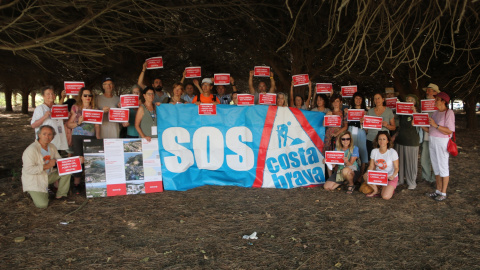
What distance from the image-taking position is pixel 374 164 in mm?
5449

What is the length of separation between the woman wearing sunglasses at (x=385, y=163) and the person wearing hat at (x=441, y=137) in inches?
24.4

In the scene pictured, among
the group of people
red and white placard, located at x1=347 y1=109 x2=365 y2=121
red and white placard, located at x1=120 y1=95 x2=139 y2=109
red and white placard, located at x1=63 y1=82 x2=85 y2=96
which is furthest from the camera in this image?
red and white placard, located at x1=347 y1=109 x2=365 y2=121

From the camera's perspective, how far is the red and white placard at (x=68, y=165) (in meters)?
4.72

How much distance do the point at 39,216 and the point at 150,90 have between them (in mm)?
2502

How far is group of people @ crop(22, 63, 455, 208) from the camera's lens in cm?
495

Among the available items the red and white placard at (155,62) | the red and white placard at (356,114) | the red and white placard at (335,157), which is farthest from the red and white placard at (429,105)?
the red and white placard at (155,62)

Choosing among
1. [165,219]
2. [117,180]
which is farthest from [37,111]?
[165,219]

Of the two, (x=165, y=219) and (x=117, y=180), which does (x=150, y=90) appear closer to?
(x=117, y=180)

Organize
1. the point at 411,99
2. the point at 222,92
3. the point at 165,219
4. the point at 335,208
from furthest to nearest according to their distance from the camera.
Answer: the point at 222,92 < the point at 411,99 < the point at 335,208 < the point at 165,219

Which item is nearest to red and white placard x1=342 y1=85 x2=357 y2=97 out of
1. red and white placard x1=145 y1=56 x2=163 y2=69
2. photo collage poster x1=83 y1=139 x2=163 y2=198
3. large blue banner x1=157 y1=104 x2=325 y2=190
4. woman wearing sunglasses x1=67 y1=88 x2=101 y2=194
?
large blue banner x1=157 y1=104 x2=325 y2=190

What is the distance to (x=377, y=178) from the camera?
513 cm

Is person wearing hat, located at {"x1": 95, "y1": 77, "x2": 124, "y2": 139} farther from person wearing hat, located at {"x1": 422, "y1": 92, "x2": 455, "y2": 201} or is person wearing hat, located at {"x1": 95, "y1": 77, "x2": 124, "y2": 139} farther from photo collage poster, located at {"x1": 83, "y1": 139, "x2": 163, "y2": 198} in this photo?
person wearing hat, located at {"x1": 422, "y1": 92, "x2": 455, "y2": 201}

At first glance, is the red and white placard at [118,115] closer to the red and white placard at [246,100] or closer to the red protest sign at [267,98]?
the red and white placard at [246,100]

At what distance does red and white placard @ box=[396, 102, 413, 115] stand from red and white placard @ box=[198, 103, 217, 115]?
3.11 metres
